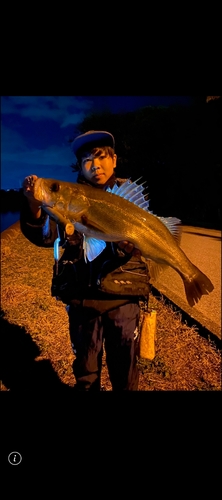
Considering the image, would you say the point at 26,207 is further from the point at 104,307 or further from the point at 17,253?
the point at 17,253

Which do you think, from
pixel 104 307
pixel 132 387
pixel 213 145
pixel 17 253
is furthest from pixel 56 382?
pixel 213 145

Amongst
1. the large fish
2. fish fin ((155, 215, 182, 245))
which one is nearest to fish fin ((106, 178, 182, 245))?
the large fish

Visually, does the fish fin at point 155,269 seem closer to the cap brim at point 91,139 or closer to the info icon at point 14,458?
the cap brim at point 91,139

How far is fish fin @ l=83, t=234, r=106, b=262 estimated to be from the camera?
2041 millimetres

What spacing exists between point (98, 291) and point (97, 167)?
0.91 m

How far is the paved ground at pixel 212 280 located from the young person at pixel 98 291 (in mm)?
2100

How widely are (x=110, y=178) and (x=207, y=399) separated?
1.84 meters

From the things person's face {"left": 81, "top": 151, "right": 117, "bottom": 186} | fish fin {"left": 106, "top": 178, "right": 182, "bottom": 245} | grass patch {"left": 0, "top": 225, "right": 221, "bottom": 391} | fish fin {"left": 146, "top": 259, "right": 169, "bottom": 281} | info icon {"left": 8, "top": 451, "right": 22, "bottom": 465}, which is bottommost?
info icon {"left": 8, "top": 451, "right": 22, "bottom": 465}

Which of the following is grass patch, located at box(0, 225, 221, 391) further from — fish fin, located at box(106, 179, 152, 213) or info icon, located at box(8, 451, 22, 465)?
fish fin, located at box(106, 179, 152, 213)

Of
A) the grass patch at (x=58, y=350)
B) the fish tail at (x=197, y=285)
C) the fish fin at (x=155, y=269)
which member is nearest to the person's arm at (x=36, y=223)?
the fish fin at (x=155, y=269)

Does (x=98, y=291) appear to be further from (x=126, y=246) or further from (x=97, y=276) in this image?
(x=126, y=246)

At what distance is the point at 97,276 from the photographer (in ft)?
7.65

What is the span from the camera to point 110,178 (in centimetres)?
242

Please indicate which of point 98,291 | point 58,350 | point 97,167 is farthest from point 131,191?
point 58,350
